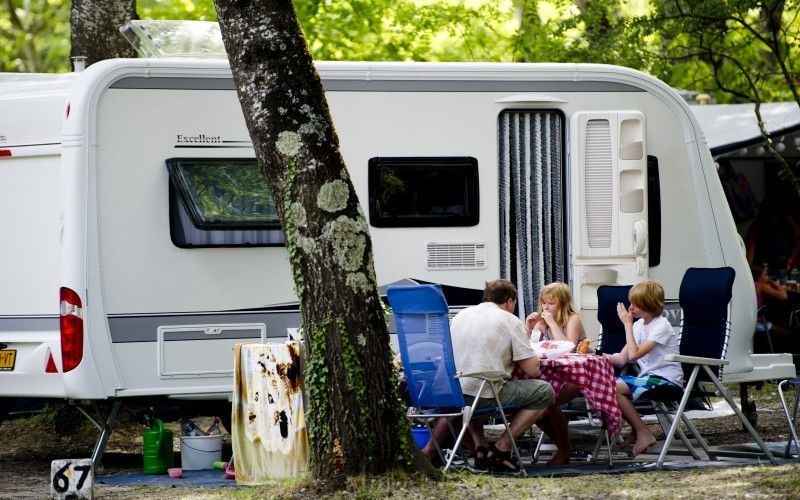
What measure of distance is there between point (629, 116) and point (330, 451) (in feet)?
13.0

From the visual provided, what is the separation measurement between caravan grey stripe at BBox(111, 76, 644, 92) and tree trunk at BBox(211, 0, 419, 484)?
211 centimetres

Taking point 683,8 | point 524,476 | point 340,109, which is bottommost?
point 524,476

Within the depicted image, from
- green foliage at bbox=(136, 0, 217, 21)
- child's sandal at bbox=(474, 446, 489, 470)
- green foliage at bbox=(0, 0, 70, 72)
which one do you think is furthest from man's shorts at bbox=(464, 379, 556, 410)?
green foliage at bbox=(0, 0, 70, 72)

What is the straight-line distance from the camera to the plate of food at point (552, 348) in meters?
8.05

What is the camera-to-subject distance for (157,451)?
8539mm

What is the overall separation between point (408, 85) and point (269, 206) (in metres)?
1.28

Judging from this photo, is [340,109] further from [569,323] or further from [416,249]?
[569,323]

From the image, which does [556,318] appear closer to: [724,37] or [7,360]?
[7,360]

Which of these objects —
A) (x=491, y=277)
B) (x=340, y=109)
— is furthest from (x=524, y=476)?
(x=340, y=109)

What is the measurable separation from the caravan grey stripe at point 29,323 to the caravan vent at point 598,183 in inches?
146

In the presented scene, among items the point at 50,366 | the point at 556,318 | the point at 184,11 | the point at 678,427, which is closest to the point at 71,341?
the point at 50,366

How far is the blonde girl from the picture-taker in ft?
28.0

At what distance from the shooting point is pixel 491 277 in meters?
9.07

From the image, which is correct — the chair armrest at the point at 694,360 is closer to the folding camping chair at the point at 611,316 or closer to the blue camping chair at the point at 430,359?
the blue camping chair at the point at 430,359
